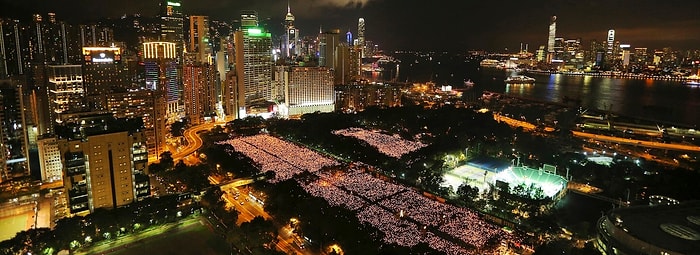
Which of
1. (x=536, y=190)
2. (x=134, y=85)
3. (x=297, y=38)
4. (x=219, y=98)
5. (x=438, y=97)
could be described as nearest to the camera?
(x=536, y=190)

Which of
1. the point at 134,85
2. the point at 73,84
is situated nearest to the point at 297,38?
the point at 134,85

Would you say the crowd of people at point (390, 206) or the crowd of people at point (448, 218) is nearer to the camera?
the crowd of people at point (390, 206)

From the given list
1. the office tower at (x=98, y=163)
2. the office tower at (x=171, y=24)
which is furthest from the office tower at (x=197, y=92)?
the office tower at (x=98, y=163)

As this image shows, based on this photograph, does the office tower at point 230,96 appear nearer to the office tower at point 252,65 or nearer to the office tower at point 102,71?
the office tower at point 252,65

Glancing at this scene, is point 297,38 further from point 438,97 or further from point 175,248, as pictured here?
point 175,248

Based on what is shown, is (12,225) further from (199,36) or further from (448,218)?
(199,36)
